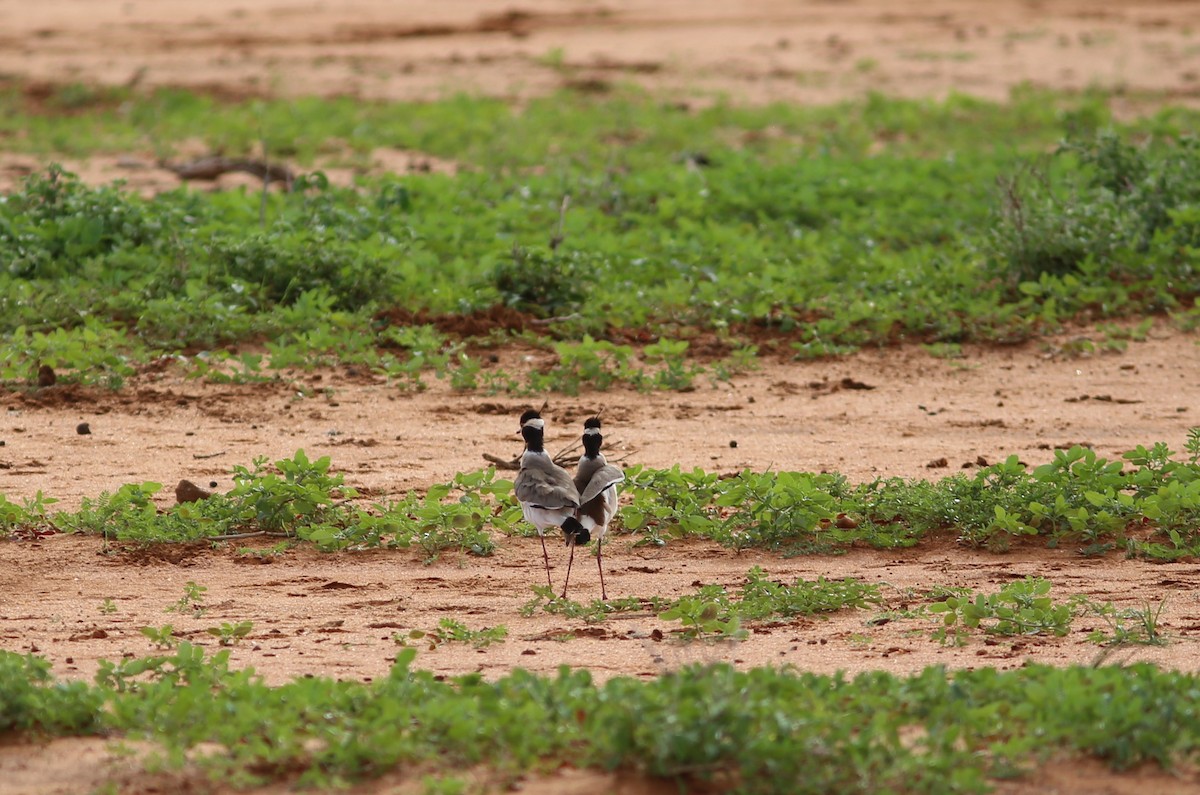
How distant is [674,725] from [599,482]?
1.74 meters

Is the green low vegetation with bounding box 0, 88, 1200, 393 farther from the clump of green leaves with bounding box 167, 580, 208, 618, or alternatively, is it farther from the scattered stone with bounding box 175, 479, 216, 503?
the clump of green leaves with bounding box 167, 580, 208, 618

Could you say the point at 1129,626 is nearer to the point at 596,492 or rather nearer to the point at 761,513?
the point at 761,513

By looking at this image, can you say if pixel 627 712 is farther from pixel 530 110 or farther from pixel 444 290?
pixel 530 110

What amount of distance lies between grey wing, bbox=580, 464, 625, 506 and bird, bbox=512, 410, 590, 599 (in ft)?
0.10

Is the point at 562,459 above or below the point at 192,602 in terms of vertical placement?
above

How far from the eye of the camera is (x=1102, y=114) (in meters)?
14.5

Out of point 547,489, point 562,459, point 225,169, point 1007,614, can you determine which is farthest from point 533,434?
point 225,169

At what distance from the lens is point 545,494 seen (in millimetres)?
5285

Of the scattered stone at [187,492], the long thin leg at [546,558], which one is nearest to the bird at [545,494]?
the long thin leg at [546,558]

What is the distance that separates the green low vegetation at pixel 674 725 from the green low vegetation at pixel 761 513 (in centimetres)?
Result: 179

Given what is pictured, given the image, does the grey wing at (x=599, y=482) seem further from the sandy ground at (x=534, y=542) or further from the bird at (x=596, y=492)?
the sandy ground at (x=534, y=542)

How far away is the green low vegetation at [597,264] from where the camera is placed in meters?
8.35

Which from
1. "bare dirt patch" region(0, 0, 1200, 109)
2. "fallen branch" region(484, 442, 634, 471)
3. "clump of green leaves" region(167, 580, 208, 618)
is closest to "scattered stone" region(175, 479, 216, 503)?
"clump of green leaves" region(167, 580, 208, 618)

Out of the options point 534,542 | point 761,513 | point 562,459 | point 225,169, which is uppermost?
point 225,169
